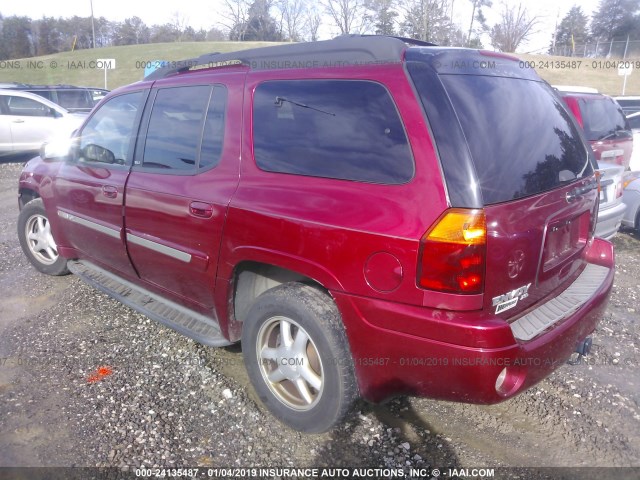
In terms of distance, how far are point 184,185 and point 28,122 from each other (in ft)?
38.3

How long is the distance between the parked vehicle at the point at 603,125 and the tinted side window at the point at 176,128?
602 centimetres

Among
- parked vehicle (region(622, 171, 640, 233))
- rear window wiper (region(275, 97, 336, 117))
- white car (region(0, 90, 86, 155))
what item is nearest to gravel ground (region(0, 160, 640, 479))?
rear window wiper (region(275, 97, 336, 117))

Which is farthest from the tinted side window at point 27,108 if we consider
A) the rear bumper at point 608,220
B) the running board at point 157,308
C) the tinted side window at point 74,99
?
the rear bumper at point 608,220

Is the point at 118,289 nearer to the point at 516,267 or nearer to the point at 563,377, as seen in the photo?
the point at 516,267

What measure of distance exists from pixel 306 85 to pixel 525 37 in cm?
5651

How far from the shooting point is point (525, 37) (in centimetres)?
5138

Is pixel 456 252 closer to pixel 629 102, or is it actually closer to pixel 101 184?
pixel 101 184

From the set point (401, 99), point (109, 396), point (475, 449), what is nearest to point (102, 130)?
point (109, 396)

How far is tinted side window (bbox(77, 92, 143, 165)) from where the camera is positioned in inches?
144

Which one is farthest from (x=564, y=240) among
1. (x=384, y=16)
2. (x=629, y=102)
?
(x=384, y=16)

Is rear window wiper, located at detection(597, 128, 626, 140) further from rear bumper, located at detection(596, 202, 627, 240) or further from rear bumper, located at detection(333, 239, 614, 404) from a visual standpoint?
rear bumper, located at detection(333, 239, 614, 404)

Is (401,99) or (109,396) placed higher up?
(401,99)

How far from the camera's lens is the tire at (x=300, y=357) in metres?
2.45

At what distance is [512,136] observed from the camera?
2.35 m
